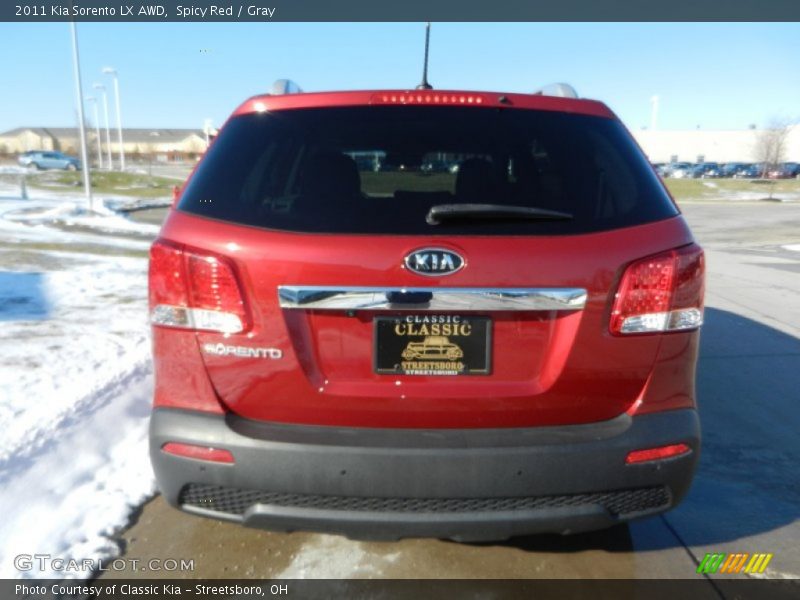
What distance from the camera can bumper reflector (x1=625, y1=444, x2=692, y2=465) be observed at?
211 centimetres

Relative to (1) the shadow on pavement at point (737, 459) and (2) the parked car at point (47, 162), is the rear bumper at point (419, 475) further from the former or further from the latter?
(2) the parked car at point (47, 162)

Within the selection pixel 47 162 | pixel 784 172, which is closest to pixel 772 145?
pixel 784 172

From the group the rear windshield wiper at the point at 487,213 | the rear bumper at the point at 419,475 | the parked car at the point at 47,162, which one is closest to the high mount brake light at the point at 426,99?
the rear windshield wiper at the point at 487,213

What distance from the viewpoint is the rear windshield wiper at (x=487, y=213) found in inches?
80.8

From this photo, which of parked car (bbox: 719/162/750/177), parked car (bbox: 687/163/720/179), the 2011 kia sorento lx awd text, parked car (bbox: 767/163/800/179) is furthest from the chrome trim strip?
parked car (bbox: 719/162/750/177)

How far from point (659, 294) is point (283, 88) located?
161 cm

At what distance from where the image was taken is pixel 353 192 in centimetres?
225

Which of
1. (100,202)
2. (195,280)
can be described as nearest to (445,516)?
(195,280)

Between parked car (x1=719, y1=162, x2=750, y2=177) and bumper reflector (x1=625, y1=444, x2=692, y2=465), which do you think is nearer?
bumper reflector (x1=625, y1=444, x2=692, y2=465)

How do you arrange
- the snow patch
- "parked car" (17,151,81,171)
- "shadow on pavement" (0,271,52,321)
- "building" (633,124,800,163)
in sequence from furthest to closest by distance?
"building" (633,124,800,163) → "parked car" (17,151,81,171) → "shadow on pavement" (0,271,52,321) → the snow patch

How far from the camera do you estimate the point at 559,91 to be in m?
2.53

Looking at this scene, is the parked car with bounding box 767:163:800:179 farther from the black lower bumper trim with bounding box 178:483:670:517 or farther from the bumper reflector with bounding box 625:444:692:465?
the black lower bumper trim with bounding box 178:483:670:517

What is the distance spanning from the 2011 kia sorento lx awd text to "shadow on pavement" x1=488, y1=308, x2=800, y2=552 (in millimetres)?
748

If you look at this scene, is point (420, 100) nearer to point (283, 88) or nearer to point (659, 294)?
point (283, 88)
